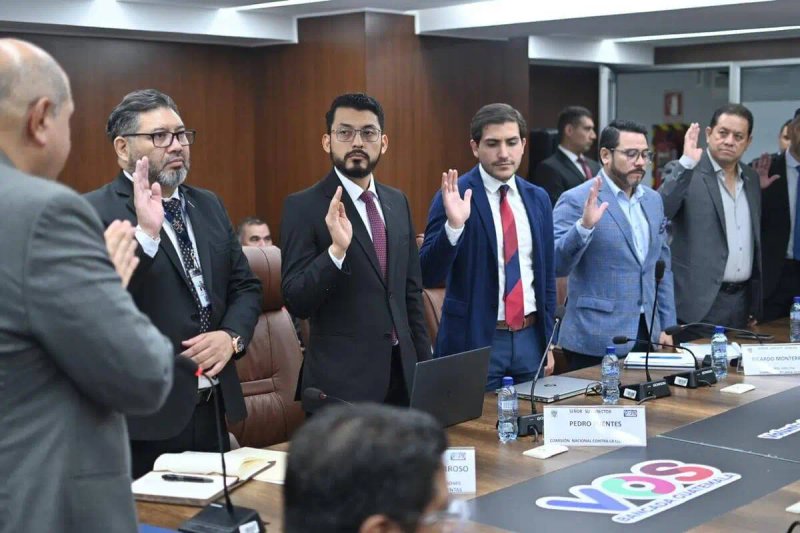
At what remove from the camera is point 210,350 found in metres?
2.96

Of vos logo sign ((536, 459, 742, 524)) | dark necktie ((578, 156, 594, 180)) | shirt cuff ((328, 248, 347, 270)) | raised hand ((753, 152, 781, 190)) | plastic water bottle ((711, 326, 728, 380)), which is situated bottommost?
vos logo sign ((536, 459, 742, 524))

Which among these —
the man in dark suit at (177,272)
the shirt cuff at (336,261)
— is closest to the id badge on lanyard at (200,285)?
the man in dark suit at (177,272)

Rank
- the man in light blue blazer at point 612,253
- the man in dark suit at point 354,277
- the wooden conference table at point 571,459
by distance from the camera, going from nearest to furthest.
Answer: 1. the wooden conference table at point 571,459
2. the man in dark suit at point 354,277
3. the man in light blue blazer at point 612,253

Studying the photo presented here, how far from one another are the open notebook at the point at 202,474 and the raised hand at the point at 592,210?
5.88ft

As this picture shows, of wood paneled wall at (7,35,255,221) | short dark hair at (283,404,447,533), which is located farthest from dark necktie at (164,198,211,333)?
wood paneled wall at (7,35,255,221)

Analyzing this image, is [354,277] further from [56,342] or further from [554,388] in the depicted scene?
[56,342]

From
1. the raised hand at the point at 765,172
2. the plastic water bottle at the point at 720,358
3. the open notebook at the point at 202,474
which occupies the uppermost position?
the raised hand at the point at 765,172

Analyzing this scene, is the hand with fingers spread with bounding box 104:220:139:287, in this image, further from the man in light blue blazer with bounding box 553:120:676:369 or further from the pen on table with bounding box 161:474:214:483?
the man in light blue blazer with bounding box 553:120:676:369

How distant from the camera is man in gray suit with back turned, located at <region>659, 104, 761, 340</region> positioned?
493cm

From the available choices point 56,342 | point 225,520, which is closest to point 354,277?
point 225,520

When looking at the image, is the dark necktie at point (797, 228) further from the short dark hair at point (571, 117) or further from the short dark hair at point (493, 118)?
the short dark hair at point (571, 117)

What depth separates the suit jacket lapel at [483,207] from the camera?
12.8ft

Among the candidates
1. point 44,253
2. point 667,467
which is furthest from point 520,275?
point 44,253

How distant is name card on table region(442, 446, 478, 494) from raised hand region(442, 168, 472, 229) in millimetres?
1258
